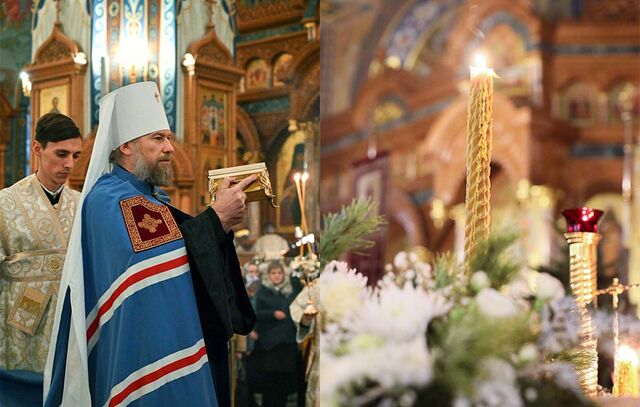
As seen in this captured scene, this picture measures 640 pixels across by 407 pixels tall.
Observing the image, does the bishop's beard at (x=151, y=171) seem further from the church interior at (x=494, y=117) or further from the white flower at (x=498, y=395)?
the white flower at (x=498, y=395)

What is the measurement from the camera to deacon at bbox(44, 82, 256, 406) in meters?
3.14

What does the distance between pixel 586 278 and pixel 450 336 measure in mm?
486

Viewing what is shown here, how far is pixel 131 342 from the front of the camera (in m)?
3.14

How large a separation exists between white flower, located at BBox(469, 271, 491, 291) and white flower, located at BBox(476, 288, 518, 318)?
15mm

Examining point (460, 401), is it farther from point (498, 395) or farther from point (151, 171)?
point (151, 171)

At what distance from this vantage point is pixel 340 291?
1.89 metres

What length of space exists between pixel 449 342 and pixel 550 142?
0.38m

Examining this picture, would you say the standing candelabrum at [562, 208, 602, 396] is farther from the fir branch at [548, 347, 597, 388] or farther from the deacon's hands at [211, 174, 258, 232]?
the deacon's hands at [211, 174, 258, 232]

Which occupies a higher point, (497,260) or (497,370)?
(497,260)

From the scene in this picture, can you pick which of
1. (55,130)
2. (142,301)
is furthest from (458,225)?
(55,130)

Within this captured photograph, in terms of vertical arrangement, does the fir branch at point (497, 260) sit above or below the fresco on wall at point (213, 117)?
below

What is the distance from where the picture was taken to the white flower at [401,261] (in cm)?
186

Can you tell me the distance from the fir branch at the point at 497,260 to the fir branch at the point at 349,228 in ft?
0.63

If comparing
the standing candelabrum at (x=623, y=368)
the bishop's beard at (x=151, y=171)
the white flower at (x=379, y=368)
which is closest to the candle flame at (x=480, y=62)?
the white flower at (x=379, y=368)
